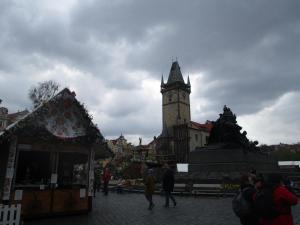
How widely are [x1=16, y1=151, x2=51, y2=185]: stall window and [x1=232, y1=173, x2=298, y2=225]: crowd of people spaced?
8496 millimetres

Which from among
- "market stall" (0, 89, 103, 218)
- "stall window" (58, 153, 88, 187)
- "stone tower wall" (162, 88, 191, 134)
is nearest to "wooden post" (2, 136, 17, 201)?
"market stall" (0, 89, 103, 218)

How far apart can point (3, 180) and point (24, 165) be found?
0.90 metres

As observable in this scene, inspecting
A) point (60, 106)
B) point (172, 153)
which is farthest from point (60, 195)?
point (172, 153)

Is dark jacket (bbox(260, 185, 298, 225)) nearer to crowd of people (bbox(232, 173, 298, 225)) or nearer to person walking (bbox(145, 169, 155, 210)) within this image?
crowd of people (bbox(232, 173, 298, 225))

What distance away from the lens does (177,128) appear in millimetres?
97312

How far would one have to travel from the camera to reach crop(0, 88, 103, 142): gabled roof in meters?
10.9

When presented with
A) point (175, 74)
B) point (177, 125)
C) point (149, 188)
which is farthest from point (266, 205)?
point (175, 74)

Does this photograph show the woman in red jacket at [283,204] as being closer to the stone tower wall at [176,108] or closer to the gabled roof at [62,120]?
the gabled roof at [62,120]

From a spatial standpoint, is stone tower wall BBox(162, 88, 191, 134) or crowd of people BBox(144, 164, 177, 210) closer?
crowd of people BBox(144, 164, 177, 210)

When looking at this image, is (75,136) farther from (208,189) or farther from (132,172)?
(132,172)

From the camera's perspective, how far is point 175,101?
350 ft

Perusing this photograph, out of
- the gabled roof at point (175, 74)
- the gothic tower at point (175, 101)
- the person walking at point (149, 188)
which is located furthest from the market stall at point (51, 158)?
the gabled roof at point (175, 74)

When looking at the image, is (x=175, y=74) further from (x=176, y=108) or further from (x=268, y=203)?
(x=268, y=203)

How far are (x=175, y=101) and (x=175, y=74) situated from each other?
37.4ft
